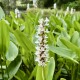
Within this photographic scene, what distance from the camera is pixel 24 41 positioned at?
1287 mm

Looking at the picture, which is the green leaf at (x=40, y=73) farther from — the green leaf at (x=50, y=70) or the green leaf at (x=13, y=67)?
the green leaf at (x=13, y=67)

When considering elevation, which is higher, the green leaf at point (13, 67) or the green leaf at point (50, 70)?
the green leaf at point (50, 70)

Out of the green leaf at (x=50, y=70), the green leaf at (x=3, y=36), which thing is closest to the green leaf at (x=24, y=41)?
the green leaf at (x=3, y=36)

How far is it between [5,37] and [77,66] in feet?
1.15

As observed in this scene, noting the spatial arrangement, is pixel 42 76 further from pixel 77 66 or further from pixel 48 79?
pixel 77 66

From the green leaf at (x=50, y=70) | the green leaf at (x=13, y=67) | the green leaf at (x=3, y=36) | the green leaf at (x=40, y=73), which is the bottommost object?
the green leaf at (x=13, y=67)

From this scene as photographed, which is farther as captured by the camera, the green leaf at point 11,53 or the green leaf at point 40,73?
the green leaf at point 11,53

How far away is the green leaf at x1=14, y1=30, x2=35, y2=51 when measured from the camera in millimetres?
1262

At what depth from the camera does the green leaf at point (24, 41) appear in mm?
1262

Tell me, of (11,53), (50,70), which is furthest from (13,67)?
(50,70)

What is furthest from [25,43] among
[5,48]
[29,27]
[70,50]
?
[29,27]

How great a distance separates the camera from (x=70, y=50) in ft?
4.17

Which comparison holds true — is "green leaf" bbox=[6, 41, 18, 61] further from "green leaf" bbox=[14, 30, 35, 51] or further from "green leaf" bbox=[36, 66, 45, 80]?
"green leaf" bbox=[36, 66, 45, 80]

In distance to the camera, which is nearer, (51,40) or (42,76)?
(42,76)
